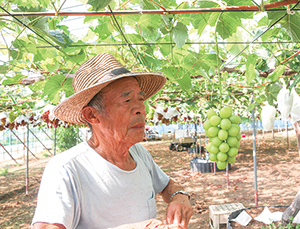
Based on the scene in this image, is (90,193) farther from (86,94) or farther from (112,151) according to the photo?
(86,94)

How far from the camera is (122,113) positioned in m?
1.16

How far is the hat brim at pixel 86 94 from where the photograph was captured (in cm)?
113

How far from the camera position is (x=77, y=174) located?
1.04 metres

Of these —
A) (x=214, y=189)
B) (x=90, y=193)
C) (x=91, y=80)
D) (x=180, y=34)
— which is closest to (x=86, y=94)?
(x=91, y=80)

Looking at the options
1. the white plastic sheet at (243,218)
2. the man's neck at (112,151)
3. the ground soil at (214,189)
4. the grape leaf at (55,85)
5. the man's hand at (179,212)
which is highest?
the grape leaf at (55,85)

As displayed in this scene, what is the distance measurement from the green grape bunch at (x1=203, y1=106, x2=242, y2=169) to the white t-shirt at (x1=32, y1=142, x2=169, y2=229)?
1.45 feet

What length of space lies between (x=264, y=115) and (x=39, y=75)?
100 inches

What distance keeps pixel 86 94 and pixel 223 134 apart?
76 centimetres

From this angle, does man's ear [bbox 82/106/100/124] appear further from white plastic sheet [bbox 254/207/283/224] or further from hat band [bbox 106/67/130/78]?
white plastic sheet [bbox 254/207/283/224]

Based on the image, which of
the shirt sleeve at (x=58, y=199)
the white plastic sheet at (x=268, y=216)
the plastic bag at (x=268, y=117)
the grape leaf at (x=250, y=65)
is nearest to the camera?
the shirt sleeve at (x=58, y=199)

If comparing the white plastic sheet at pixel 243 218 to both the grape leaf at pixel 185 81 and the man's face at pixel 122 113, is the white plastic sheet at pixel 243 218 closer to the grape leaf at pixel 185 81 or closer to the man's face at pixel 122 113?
the grape leaf at pixel 185 81

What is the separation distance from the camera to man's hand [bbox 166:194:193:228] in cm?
106

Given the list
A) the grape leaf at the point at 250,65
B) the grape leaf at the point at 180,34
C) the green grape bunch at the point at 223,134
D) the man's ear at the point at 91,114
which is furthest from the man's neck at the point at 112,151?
the grape leaf at the point at 250,65

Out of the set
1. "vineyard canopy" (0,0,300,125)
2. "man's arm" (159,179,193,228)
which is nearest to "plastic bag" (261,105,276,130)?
"vineyard canopy" (0,0,300,125)
